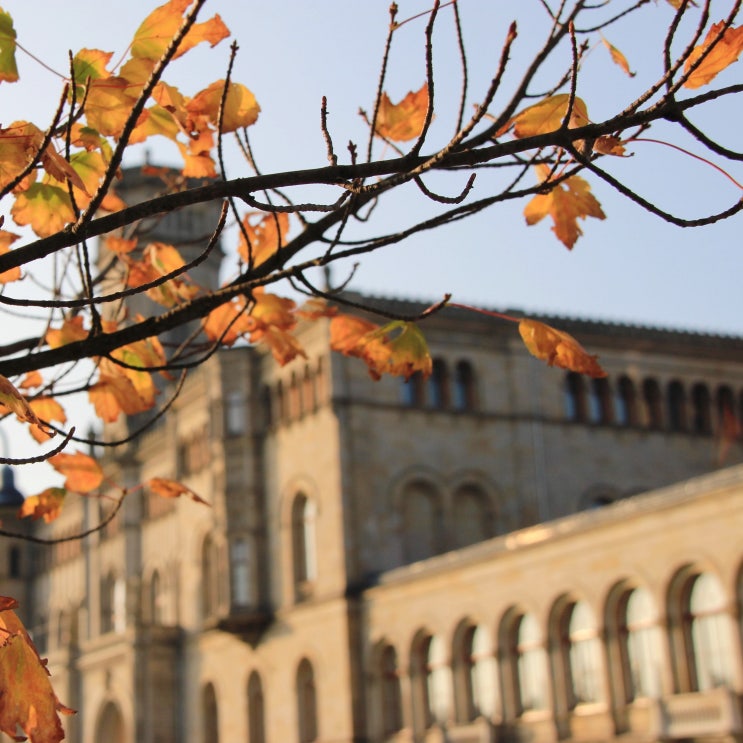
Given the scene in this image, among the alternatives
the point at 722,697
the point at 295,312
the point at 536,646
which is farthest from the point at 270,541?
the point at 295,312

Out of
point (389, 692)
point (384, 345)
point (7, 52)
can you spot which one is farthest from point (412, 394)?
point (7, 52)

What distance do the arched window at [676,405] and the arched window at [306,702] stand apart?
12.9m

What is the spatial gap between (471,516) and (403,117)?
110 ft

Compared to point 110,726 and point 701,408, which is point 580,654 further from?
point 110,726

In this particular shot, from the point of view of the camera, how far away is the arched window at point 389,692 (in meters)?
35.0

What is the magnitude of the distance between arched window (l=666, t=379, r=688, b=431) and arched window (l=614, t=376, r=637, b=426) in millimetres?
1263

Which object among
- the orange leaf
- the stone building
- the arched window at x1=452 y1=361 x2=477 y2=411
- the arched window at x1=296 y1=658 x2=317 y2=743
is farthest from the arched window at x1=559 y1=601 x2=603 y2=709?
the orange leaf

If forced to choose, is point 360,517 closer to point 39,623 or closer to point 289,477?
point 289,477

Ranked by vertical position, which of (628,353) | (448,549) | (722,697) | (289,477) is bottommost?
(722,697)

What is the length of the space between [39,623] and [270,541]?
23.2m

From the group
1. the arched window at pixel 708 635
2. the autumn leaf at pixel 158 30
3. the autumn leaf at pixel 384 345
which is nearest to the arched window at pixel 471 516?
the arched window at pixel 708 635

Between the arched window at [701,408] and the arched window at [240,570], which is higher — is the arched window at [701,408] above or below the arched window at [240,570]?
above

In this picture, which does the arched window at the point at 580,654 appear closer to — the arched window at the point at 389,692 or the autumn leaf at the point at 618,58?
the arched window at the point at 389,692

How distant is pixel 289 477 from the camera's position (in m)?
39.4
